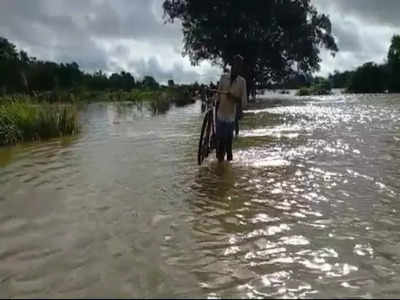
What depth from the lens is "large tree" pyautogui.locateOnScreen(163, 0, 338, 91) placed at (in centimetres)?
4509

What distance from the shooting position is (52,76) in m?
60.1

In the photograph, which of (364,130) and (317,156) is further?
(364,130)

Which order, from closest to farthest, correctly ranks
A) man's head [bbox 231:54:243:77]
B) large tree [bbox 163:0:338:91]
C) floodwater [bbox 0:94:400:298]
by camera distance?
floodwater [bbox 0:94:400:298]
man's head [bbox 231:54:243:77]
large tree [bbox 163:0:338:91]

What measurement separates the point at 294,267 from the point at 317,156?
6.87m

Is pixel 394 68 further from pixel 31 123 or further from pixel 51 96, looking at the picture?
pixel 31 123

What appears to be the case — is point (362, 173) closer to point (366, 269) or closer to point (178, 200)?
point (178, 200)

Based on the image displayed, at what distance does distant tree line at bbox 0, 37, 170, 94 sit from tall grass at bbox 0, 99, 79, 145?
29920 mm

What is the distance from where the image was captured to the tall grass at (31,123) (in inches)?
581

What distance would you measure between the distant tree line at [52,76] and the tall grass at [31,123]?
2992 centimetres

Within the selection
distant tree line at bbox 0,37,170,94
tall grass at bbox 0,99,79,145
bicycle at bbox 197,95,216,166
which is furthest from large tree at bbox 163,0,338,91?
bicycle at bbox 197,95,216,166

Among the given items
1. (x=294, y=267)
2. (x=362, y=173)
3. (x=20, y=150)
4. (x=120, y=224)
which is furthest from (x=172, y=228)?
(x=20, y=150)

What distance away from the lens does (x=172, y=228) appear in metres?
5.69

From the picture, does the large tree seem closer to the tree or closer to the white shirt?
the white shirt

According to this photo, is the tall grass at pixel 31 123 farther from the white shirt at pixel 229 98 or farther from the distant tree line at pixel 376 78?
the distant tree line at pixel 376 78
